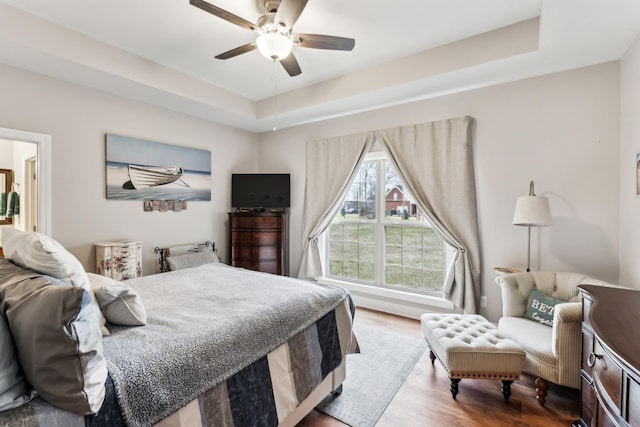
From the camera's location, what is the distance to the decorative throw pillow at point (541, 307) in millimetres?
2273

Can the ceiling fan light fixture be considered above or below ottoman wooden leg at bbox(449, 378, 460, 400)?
above

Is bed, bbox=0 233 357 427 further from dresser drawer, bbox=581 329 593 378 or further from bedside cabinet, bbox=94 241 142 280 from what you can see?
dresser drawer, bbox=581 329 593 378

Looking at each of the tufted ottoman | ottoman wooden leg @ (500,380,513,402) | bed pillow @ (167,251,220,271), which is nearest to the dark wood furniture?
bed pillow @ (167,251,220,271)

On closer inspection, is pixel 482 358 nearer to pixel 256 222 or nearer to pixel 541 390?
pixel 541 390

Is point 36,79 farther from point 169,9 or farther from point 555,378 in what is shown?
point 555,378

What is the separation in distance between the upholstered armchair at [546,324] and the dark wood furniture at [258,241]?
8.99 feet

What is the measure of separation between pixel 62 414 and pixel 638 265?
3268 mm

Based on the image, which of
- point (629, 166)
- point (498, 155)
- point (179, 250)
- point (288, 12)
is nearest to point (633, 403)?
point (629, 166)

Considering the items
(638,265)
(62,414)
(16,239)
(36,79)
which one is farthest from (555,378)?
(36,79)

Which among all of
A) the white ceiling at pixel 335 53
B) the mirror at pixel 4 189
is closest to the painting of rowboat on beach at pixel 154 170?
the white ceiling at pixel 335 53

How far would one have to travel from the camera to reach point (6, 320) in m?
0.92

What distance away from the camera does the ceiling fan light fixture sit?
1918mm

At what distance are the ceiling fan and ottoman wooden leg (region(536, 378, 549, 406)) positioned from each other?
267cm

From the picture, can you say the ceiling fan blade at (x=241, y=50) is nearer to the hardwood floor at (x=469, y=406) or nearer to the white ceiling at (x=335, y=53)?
the white ceiling at (x=335, y=53)
